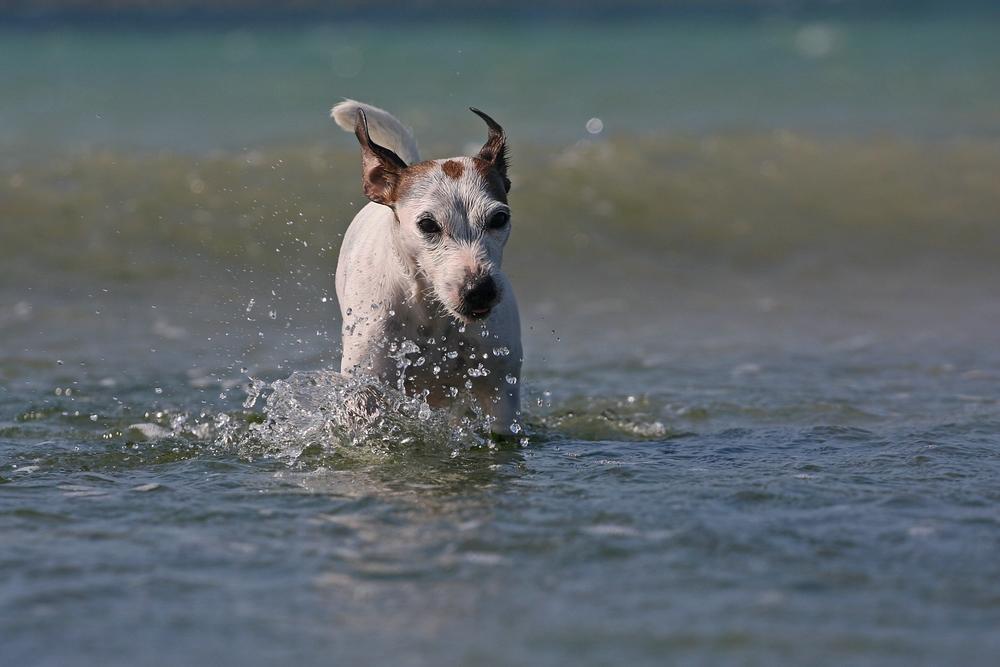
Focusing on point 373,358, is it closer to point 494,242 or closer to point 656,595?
point 494,242

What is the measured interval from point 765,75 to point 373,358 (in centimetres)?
1451

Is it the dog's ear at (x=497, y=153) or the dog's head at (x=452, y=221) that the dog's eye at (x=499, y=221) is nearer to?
the dog's head at (x=452, y=221)

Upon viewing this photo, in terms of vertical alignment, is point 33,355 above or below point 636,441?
above

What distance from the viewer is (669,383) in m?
6.94

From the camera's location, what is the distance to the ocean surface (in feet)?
11.3

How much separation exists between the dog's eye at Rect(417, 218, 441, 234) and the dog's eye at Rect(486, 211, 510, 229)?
8.3 inches

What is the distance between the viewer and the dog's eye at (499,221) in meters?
4.80

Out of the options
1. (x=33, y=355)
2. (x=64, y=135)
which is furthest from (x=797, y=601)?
(x=64, y=135)

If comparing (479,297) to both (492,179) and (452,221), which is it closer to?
(452,221)

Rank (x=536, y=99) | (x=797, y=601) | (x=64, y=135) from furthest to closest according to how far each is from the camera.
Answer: (x=536, y=99), (x=64, y=135), (x=797, y=601)

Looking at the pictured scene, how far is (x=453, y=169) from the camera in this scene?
4.93 meters

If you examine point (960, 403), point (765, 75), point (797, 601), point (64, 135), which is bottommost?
point (797, 601)

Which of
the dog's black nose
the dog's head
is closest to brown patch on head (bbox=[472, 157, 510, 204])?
the dog's head

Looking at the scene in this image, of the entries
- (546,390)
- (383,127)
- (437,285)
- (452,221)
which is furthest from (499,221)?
(546,390)
